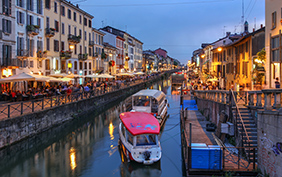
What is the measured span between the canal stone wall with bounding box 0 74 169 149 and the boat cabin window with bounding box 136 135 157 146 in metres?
7.67

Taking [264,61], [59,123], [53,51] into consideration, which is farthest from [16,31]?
[264,61]

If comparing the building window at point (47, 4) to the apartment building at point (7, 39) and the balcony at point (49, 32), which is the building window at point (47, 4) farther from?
the apartment building at point (7, 39)

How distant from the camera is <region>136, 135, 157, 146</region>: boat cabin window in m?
15.1

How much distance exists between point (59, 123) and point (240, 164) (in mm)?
16195

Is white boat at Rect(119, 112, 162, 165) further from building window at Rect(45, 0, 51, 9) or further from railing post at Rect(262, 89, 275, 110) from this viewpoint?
building window at Rect(45, 0, 51, 9)

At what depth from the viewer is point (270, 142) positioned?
994cm

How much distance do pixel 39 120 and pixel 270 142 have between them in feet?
51.4

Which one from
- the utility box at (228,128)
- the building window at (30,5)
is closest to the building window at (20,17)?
the building window at (30,5)

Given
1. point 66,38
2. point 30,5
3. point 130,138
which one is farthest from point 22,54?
point 130,138

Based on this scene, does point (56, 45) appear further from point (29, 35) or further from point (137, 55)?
point (137, 55)

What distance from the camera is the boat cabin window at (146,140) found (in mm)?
15078

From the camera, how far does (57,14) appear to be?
42.4 meters

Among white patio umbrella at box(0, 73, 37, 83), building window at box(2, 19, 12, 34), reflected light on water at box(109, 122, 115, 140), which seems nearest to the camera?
reflected light on water at box(109, 122, 115, 140)

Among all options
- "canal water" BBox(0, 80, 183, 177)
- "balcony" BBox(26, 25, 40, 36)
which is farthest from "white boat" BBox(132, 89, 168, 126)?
"balcony" BBox(26, 25, 40, 36)
